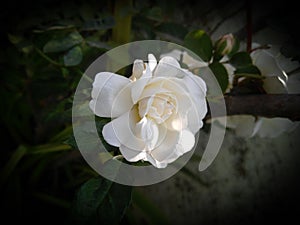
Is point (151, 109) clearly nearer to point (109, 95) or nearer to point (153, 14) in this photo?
point (109, 95)

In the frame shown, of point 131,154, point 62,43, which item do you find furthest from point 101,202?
point 62,43

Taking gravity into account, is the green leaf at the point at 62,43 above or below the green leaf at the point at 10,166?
above

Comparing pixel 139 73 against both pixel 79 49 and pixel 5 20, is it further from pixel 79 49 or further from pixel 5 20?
pixel 5 20

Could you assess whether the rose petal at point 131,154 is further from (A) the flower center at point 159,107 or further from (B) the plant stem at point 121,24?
(B) the plant stem at point 121,24

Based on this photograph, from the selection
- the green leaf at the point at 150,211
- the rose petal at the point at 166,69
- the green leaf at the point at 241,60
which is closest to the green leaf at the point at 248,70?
the green leaf at the point at 241,60

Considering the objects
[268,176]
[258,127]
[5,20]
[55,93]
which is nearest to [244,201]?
[268,176]
